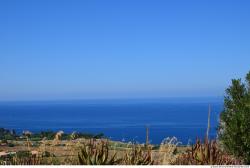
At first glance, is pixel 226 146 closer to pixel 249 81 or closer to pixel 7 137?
pixel 249 81

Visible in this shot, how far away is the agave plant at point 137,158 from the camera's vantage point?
997 centimetres

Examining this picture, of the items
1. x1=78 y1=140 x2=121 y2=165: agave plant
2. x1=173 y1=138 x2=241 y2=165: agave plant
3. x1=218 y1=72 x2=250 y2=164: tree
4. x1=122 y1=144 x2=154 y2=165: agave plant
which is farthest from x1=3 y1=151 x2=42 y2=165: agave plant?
x1=218 y1=72 x2=250 y2=164: tree

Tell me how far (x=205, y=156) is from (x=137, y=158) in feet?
4.25

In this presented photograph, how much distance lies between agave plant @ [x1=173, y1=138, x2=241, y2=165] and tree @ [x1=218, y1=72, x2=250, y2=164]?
0.25 meters

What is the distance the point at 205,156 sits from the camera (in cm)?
1024

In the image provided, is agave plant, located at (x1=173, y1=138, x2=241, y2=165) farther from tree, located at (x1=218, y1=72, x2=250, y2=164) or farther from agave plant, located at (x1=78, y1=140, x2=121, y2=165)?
agave plant, located at (x1=78, y1=140, x2=121, y2=165)

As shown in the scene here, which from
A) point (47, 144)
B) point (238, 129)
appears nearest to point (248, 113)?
point (238, 129)

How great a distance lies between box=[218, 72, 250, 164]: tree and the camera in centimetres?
1027

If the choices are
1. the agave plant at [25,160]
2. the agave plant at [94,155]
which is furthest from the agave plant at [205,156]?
the agave plant at [25,160]

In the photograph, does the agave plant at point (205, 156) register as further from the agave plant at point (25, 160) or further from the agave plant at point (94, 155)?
the agave plant at point (25, 160)

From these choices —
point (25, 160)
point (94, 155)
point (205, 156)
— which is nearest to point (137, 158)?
point (94, 155)

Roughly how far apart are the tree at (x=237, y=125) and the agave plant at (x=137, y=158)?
159 centimetres

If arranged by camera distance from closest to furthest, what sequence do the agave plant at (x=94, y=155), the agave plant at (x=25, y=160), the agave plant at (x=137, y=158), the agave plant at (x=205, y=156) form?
1. the agave plant at (x=94, y=155)
2. the agave plant at (x=25, y=160)
3. the agave plant at (x=137, y=158)
4. the agave plant at (x=205, y=156)

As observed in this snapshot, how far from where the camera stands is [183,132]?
Answer: 99.7m
